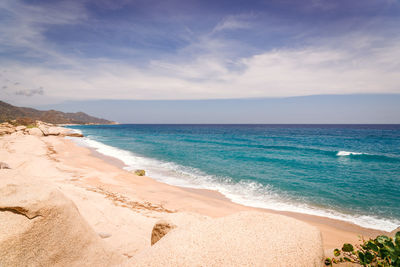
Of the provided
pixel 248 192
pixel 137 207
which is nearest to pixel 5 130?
Answer: pixel 137 207

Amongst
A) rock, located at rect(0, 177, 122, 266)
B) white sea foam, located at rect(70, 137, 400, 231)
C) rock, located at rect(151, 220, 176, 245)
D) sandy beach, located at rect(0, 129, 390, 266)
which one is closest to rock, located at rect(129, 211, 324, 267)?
sandy beach, located at rect(0, 129, 390, 266)

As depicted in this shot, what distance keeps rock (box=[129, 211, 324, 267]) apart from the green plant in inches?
9.6

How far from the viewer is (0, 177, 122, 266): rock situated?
2479 mm

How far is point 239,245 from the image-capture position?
1.93m

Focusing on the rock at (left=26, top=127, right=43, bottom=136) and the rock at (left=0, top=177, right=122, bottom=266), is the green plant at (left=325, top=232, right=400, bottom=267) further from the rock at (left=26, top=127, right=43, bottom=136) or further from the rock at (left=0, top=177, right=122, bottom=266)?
the rock at (left=26, top=127, right=43, bottom=136)

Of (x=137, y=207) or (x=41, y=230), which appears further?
Answer: (x=137, y=207)

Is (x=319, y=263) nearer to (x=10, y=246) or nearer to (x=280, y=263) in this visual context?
(x=280, y=263)

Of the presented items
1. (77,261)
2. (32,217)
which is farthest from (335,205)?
Result: (32,217)

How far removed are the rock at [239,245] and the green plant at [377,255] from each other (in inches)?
9.6

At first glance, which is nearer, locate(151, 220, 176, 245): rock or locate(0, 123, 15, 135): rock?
locate(151, 220, 176, 245): rock

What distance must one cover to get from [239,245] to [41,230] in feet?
8.80

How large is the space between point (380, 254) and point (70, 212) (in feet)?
13.0

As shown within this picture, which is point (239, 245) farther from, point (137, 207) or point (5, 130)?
point (5, 130)

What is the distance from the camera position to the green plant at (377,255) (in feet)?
5.86
